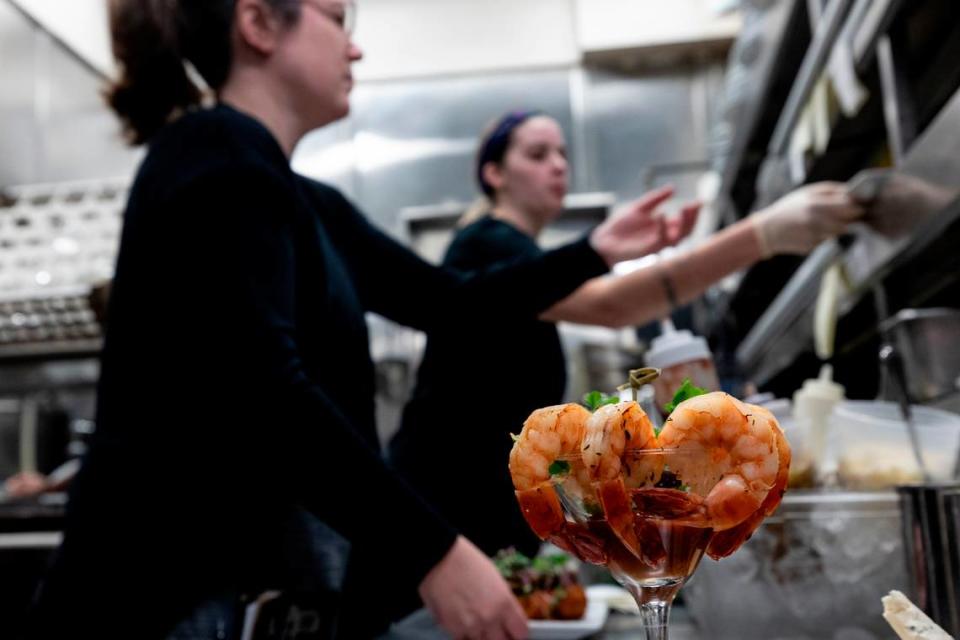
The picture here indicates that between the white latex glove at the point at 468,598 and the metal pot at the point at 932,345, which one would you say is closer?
the white latex glove at the point at 468,598

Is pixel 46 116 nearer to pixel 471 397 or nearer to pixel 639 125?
pixel 639 125

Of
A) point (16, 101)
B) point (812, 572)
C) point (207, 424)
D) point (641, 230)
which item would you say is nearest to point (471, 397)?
point (641, 230)

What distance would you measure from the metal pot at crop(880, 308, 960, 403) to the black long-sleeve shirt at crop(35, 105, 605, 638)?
2.61 ft

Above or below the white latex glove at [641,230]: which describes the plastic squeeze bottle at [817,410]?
below

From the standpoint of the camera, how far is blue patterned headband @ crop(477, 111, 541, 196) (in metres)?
2.30

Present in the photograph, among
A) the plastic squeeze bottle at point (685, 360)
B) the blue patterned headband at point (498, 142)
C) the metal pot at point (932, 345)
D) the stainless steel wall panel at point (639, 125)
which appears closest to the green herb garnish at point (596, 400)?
the plastic squeeze bottle at point (685, 360)

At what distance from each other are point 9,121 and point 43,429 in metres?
1.27

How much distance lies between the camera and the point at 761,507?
587 millimetres

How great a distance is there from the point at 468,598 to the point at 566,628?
0.25 meters

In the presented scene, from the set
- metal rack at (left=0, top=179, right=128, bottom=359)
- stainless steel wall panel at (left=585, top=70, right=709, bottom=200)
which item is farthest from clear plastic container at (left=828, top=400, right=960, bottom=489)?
stainless steel wall panel at (left=585, top=70, right=709, bottom=200)

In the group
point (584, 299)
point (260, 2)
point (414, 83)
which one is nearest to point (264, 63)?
point (260, 2)

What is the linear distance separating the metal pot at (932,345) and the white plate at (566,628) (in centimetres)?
57

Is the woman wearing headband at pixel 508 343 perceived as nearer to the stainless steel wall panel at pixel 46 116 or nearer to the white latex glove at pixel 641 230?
the white latex glove at pixel 641 230

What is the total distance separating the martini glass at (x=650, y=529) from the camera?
551 mm
